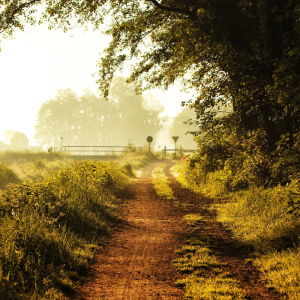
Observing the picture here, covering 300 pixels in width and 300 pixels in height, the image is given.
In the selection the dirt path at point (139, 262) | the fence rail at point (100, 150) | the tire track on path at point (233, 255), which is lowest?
the dirt path at point (139, 262)

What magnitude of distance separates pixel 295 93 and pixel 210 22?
323cm

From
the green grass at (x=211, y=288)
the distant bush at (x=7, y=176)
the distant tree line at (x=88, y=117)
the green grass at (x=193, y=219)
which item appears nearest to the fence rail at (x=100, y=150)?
the distant tree line at (x=88, y=117)

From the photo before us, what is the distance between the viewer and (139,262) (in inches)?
190

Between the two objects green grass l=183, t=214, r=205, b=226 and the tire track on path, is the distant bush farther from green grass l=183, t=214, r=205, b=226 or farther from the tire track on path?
green grass l=183, t=214, r=205, b=226

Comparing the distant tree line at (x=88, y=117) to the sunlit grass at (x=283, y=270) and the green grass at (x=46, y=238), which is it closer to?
the green grass at (x=46, y=238)

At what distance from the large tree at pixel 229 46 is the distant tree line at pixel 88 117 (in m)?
65.0

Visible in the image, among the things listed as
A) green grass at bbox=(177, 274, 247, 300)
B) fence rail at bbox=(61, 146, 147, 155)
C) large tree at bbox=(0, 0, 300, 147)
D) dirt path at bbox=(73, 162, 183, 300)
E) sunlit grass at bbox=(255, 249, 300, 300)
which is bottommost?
dirt path at bbox=(73, 162, 183, 300)

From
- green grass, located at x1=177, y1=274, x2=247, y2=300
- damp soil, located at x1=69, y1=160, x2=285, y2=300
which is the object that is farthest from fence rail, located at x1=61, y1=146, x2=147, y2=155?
green grass, located at x1=177, y1=274, x2=247, y2=300

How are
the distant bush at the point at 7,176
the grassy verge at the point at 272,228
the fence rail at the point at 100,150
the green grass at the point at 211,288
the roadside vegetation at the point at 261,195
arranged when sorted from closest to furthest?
the green grass at the point at 211,288
the grassy verge at the point at 272,228
the roadside vegetation at the point at 261,195
the distant bush at the point at 7,176
the fence rail at the point at 100,150

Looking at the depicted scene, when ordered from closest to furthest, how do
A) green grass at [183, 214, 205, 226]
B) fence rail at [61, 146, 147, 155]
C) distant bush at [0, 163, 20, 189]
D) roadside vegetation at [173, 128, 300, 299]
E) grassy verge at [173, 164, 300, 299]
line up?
grassy verge at [173, 164, 300, 299] → roadside vegetation at [173, 128, 300, 299] → green grass at [183, 214, 205, 226] → distant bush at [0, 163, 20, 189] → fence rail at [61, 146, 147, 155]

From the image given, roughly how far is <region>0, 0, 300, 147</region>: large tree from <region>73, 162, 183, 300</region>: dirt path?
151 inches

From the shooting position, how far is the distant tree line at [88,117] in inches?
3022

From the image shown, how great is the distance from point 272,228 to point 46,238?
4.06 meters

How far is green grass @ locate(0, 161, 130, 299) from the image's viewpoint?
3760 mm
